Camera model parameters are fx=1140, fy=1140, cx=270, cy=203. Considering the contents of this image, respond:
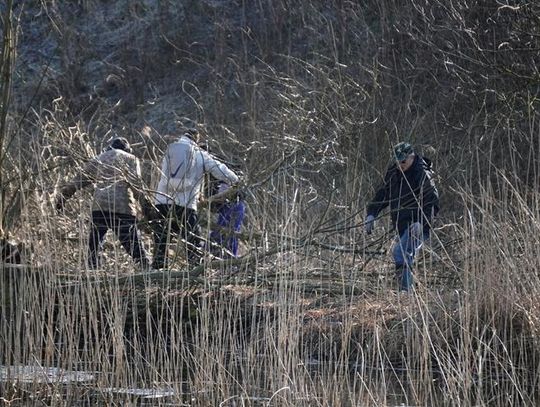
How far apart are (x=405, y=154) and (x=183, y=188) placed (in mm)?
1627

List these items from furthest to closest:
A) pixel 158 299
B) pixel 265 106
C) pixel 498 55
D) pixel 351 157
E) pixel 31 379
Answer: pixel 265 106 < pixel 498 55 < pixel 351 157 < pixel 158 299 < pixel 31 379

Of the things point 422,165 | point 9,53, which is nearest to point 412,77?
point 422,165

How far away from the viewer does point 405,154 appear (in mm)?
8031

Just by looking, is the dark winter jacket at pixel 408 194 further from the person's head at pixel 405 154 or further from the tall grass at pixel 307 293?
the tall grass at pixel 307 293

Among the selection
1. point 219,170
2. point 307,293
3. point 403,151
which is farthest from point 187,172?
point 403,151

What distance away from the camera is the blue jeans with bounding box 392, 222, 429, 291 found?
6.88 metres

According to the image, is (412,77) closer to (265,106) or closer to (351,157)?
(265,106)

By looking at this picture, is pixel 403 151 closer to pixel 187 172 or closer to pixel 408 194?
pixel 408 194

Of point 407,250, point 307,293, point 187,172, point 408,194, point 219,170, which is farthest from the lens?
point 187,172

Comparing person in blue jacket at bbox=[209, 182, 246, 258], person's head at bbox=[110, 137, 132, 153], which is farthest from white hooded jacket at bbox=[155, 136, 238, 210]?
person's head at bbox=[110, 137, 132, 153]

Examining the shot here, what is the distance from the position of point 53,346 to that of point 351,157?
4.33 m

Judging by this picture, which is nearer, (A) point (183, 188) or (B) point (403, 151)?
(A) point (183, 188)

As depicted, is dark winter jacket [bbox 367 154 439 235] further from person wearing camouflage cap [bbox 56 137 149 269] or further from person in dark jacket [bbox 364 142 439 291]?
person wearing camouflage cap [bbox 56 137 149 269]

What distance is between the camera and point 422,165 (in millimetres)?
8141
